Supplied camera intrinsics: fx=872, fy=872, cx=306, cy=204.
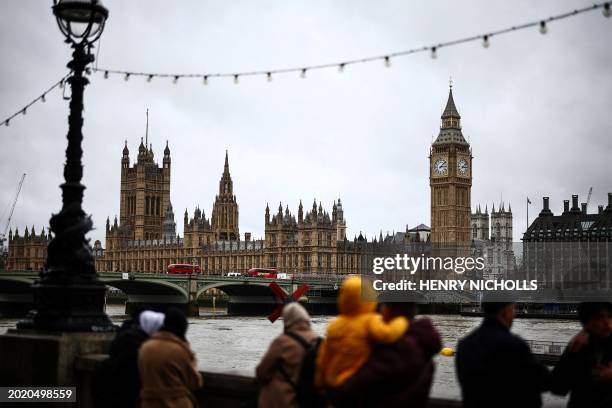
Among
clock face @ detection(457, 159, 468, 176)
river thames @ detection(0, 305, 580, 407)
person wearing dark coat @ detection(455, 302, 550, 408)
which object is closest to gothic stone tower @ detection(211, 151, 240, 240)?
clock face @ detection(457, 159, 468, 176)

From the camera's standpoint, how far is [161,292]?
71.0 meters

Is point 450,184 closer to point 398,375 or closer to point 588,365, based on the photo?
point 588,365

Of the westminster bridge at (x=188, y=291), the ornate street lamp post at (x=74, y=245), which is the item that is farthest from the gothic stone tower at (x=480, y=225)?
the ornate street lamp post at (x=74, y=245)

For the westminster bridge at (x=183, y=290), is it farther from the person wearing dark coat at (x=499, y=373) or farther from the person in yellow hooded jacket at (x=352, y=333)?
the person in yellow hooded jacket at (x=352, y=333)

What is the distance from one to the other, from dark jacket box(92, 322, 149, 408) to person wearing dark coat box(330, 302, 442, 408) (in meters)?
2.28

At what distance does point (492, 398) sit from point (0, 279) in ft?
172

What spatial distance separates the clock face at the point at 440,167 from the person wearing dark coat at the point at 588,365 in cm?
10467

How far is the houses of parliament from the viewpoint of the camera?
326 ft

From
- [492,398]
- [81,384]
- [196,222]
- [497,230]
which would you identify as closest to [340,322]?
[492,398]

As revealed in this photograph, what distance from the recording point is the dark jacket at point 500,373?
4535 mm

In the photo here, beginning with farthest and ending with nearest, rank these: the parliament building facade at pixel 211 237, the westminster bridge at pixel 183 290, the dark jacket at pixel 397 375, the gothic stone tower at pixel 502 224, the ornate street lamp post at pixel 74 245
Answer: the gothic stone tower at pixel 502 224 → the parliament building facade at pixel 211 237 → the westminster bridge at pixel 183 290 → the ornate street lamp post at pixel 74 245 → the dark jacket at pixel 397 375

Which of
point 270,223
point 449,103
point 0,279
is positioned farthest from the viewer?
point 449,103

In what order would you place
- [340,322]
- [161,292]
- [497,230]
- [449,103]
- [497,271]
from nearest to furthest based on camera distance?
[340,322], [161,292], [449,103], [497,271], [497,230]

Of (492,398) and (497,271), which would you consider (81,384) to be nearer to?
(492,398)
